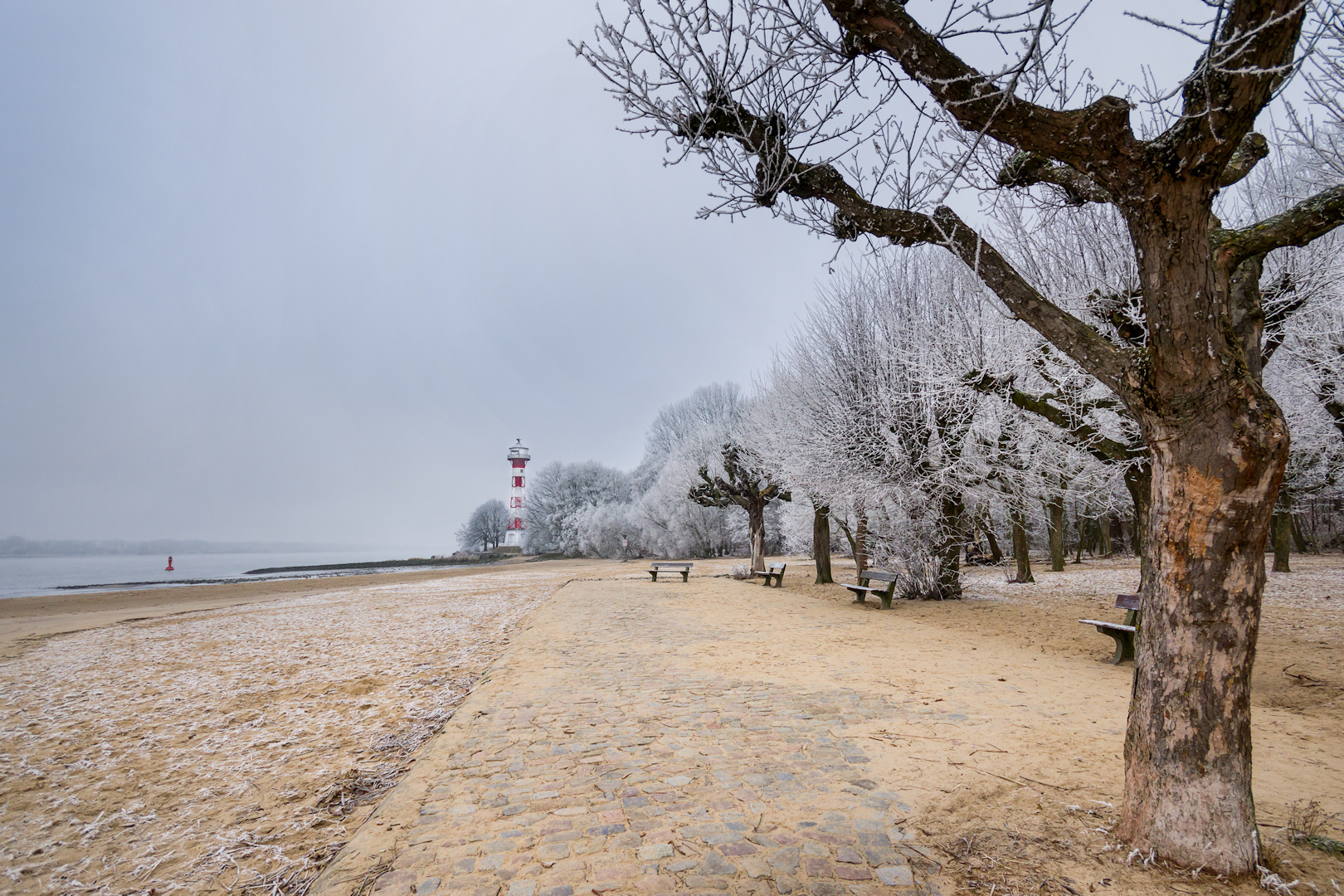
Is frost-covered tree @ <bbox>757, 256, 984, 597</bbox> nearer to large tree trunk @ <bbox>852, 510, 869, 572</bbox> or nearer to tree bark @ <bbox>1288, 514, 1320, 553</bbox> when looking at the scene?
large tree trunk @ <bbox>852, 510, 869, 572</bbox>

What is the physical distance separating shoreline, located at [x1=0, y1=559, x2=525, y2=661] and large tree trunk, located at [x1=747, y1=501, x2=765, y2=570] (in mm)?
18915

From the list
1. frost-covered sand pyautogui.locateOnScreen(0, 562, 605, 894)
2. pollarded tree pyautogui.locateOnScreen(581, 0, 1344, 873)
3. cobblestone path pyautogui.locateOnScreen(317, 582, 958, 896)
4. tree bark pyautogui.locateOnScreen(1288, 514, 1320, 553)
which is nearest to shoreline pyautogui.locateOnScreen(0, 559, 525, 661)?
frost-covered sand pyautogui.locateOnScreen(0, 562, 605, 894)

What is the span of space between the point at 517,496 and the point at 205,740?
77047mm

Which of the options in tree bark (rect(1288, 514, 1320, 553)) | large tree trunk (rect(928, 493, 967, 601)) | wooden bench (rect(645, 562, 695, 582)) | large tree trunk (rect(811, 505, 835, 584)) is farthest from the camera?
tree bark (rect(1288, 514, 1320, 553))

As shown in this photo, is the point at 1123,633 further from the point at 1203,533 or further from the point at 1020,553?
the point at 1020,553

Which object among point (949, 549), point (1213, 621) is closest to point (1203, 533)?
point (1213, 621)

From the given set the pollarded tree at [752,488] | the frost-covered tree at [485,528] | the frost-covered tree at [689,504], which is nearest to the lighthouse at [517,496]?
the frost-covered tree at [485,528]

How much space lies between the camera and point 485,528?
83.7 metres

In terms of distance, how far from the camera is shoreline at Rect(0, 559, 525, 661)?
16.0 m

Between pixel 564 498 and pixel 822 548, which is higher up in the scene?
pixel 564 498

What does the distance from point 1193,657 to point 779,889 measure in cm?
226

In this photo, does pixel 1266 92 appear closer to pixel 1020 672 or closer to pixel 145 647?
pixel 1020 672

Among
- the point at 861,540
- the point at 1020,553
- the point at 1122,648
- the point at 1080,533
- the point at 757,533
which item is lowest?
the point at 1122,648

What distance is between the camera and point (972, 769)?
4.15 metres
